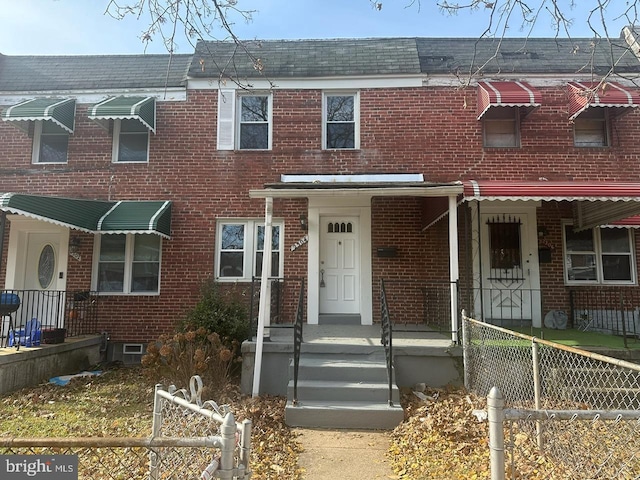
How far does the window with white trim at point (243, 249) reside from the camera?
9164 mm

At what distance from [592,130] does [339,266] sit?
6527 millimetres

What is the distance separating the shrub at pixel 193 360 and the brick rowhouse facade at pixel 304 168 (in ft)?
7.48

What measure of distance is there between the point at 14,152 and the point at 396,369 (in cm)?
976

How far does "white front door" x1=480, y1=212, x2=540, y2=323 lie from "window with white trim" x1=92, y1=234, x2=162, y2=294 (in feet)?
23.7

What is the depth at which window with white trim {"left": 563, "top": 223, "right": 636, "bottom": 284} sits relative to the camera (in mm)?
9023

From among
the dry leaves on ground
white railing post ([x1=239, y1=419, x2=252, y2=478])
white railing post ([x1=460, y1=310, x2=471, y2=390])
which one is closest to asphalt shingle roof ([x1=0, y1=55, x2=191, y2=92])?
the dry leaves on ground

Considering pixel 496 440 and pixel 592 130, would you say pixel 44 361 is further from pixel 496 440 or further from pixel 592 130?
pixel 592 130

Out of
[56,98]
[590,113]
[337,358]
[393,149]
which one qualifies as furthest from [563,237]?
[56,98]

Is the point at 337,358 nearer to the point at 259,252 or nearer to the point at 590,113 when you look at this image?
the point at 259,252

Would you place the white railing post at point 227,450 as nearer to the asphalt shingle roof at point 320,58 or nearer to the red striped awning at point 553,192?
the red striped awning at point 553,192

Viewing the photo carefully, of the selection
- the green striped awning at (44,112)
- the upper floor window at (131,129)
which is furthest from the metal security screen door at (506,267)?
the green striped awning at (44,112)

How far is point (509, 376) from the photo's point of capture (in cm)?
551

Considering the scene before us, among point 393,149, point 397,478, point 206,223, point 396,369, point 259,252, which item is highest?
point 393,149

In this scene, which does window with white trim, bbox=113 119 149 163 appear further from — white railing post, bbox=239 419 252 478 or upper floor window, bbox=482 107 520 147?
white railing post, bbox=239 419 252 478
